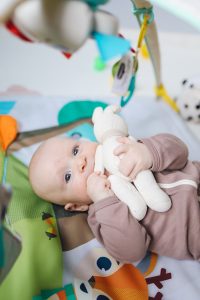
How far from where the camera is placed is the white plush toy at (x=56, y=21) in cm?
49

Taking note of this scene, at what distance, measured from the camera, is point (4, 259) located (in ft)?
1.44

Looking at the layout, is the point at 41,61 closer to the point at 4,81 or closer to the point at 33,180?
the point at 4,81

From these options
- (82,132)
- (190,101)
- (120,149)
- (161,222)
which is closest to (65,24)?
(120,149)

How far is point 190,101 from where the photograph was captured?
3.92ft

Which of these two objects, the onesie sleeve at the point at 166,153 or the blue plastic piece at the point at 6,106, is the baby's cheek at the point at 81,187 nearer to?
the onesie sleeve at the point at 166,153

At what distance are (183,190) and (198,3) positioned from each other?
424 millimetres

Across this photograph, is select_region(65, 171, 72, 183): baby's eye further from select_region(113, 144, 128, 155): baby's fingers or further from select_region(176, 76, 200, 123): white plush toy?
select_region(176, 76, 200, 123): white plush toy

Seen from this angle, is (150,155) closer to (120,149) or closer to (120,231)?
(120,149)

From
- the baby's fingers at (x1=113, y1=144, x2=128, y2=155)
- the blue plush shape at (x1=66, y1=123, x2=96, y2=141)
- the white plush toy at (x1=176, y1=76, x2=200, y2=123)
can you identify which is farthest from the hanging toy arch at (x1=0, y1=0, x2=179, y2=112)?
the white plush toy at (x1=176, y1=76, x2=200, y2=123)

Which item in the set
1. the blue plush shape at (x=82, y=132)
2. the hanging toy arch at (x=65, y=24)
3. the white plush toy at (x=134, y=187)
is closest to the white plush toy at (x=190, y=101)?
the blue plush shape at (x=82, y=132)

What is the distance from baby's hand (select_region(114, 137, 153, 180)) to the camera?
0.78 metres

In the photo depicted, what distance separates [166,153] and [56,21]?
0.41 m

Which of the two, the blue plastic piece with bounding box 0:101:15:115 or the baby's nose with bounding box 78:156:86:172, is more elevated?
the baby's nose with bounding box 78:156:86:172

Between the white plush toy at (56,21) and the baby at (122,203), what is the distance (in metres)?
0.34
